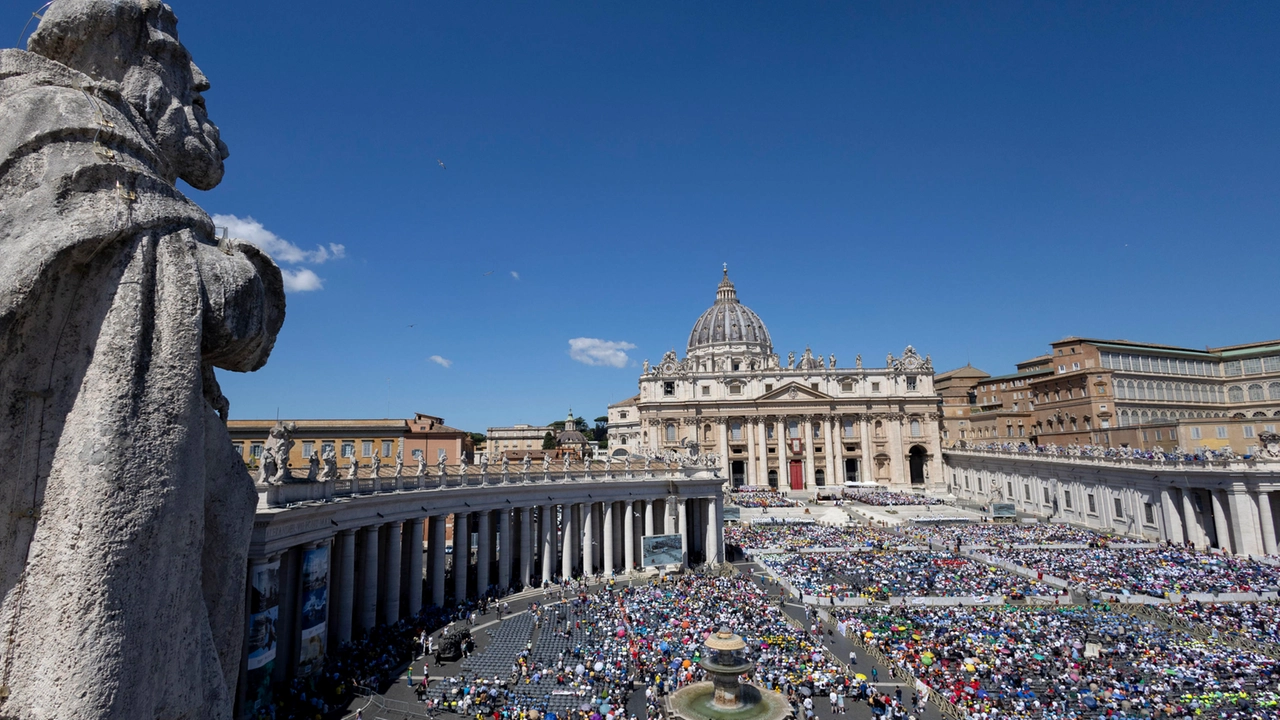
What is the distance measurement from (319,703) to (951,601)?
1029 inches

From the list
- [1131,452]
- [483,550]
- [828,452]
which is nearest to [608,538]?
[483,550]

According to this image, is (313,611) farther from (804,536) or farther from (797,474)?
(797,474)

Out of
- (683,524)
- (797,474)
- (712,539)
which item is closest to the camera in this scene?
(683,524)

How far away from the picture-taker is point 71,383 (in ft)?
20.2

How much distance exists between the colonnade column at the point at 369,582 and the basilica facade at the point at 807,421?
7182 centimetres

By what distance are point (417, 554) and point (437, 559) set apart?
944 millimetres

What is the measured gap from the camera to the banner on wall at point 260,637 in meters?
17.6

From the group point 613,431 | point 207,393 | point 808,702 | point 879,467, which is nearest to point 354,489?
point 808,702

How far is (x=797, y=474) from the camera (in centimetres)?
9969

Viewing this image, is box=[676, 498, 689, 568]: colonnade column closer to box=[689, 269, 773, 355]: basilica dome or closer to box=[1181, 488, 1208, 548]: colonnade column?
box=[1181, 488, 1208, 548]: colonnade column

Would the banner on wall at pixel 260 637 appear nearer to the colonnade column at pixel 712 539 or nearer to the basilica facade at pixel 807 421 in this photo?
the colonnade column at pixel 712 539

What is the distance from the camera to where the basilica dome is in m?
135

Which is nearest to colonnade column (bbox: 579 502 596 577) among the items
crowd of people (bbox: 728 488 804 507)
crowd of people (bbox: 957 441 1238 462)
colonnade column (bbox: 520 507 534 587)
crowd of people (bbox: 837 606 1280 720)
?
colonnade column (bbox: 520 507 534 587)

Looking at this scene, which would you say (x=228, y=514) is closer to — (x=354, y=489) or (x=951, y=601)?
(x=354, y=489)
